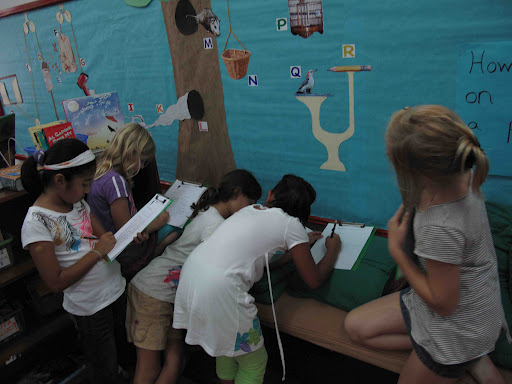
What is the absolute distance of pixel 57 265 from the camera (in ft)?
4.90

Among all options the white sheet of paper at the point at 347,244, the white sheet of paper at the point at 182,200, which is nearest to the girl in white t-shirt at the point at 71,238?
the white sheet of paper at the point at 182,200

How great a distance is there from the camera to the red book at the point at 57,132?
219 cm

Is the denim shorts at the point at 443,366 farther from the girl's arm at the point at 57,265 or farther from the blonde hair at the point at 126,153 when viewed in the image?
the blonde hair at the point at 126,153

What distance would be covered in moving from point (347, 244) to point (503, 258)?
0.58 m

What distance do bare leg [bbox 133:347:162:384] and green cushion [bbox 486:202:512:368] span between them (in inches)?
51.1

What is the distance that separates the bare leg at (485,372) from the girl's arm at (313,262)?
587 millimetres

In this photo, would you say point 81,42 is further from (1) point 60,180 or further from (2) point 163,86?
(1) point 60,180

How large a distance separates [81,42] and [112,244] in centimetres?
199

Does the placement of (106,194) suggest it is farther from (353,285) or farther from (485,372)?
(485,372)

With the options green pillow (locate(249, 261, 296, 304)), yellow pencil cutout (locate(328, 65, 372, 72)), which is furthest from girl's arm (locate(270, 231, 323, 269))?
yellow pencil cutout (locate(328, 65, 372, 72))

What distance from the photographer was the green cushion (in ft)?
4.24

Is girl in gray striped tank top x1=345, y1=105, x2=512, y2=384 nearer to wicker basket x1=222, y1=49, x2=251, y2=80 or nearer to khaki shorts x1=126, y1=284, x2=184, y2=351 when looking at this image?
khaki shorts x1=126, y1=284, x2=184, y2=351

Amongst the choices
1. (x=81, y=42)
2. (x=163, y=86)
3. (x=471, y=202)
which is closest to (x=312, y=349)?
(x=471, y=202)

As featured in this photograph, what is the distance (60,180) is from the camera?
1495 millimetres
